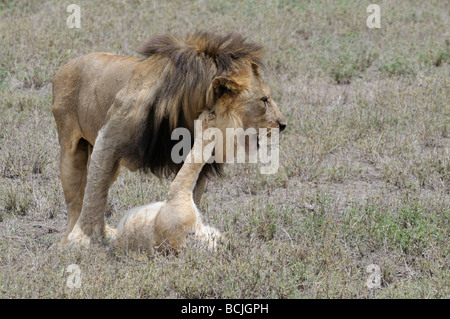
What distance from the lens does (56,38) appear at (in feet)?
35.3

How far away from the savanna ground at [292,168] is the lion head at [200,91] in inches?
31.8

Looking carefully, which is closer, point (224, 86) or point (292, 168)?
point (224, 86)

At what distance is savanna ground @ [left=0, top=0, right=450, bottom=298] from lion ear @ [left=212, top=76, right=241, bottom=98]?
102 cm

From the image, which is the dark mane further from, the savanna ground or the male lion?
the savanna ground

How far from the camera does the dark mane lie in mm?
4844

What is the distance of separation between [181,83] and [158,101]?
20cm

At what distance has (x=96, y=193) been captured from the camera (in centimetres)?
535

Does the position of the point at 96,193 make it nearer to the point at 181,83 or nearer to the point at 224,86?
the point at 181,83

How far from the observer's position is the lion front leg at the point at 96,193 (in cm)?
526

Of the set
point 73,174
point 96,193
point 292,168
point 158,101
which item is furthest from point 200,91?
point 292,168

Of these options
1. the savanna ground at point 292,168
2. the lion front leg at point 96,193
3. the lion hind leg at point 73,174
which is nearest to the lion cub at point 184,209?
the savanna ground at point 292,168

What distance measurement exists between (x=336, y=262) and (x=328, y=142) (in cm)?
314

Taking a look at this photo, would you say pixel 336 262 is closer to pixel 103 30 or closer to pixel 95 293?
pixel 95 293
